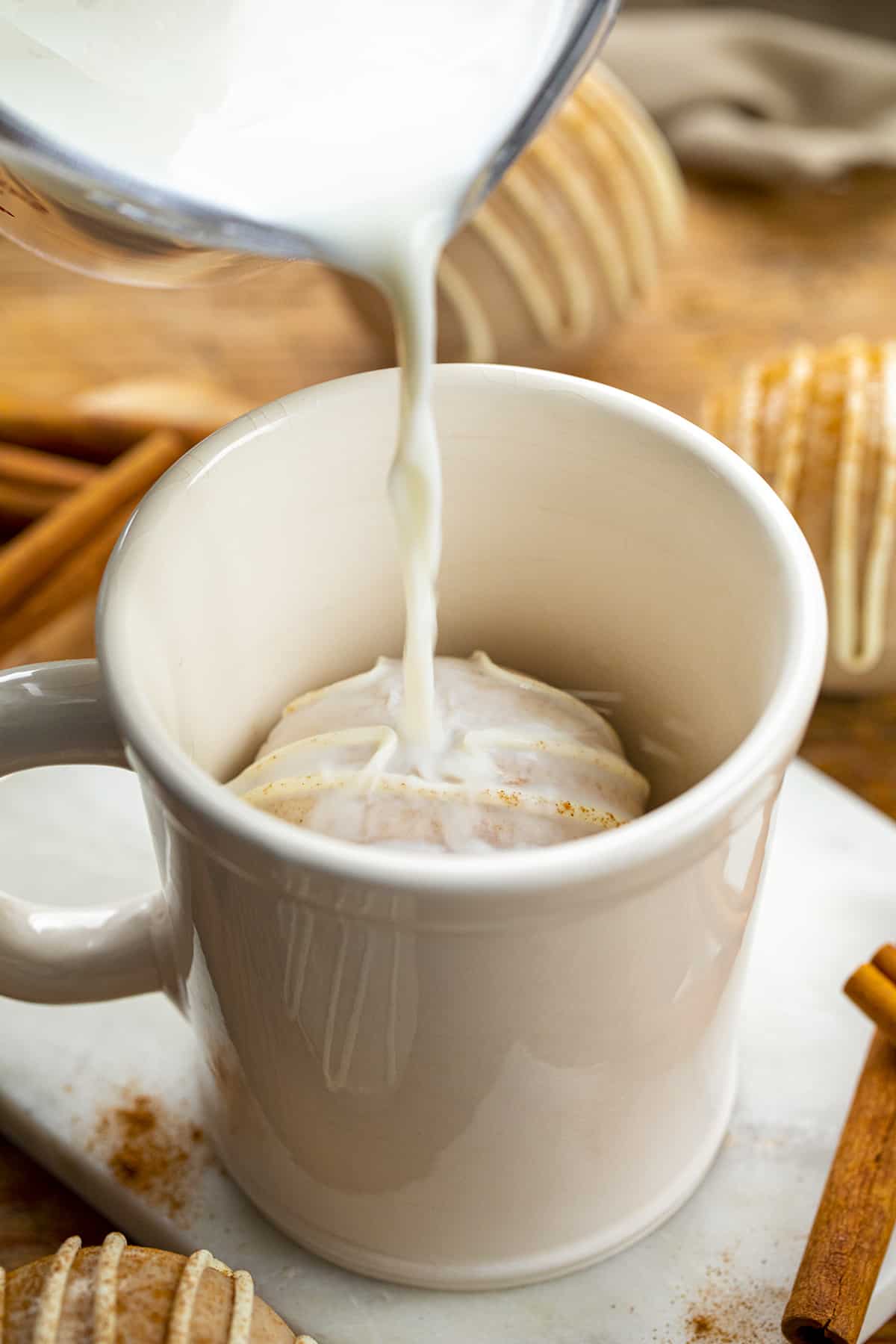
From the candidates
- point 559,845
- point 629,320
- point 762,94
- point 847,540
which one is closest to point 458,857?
point 559,845

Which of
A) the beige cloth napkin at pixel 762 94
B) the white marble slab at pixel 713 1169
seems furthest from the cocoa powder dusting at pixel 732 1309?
the beige cloth napkin at pixel 762 94

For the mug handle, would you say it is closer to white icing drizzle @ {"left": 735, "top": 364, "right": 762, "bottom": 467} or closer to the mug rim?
the mug rim

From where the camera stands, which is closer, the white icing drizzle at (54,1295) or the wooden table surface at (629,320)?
the white icing drizzle at (54,1295)

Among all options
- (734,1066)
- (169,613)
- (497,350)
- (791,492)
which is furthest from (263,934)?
(497,350)

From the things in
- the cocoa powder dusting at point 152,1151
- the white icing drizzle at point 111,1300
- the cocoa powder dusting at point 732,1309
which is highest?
the white icing drizzle at point 111,1300

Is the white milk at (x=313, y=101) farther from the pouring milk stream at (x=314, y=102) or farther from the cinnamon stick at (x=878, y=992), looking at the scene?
the cinnamon stick at (x=878, y=992)

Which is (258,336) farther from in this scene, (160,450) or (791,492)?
(791,492)

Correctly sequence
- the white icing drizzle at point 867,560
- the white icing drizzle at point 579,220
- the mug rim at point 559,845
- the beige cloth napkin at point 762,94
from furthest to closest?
the beige cloth napkin at point 762,94, the white icing drizzle at point 579,220, the white icing drizzle at point 867,560, the mug rim at point 559,845
